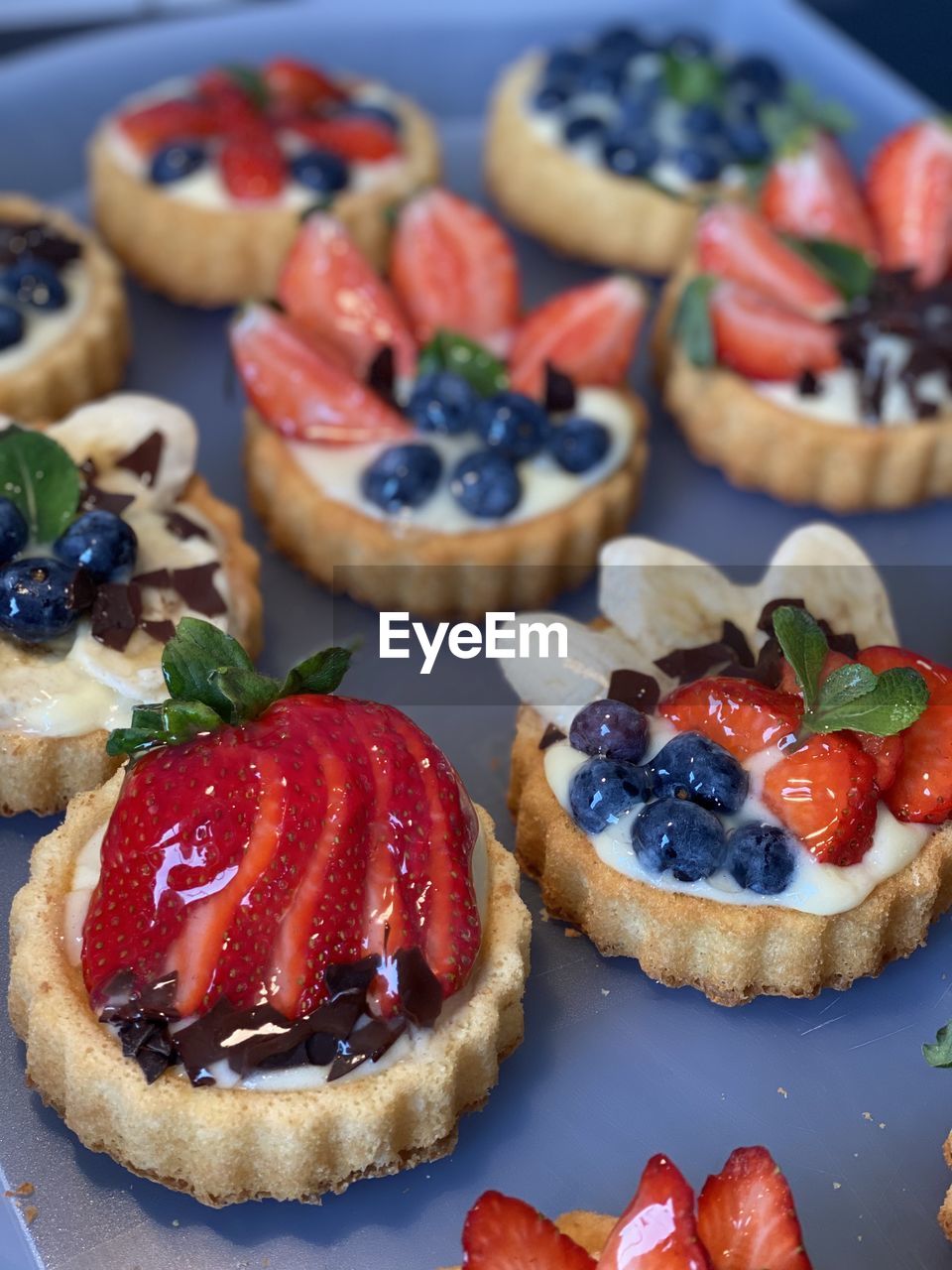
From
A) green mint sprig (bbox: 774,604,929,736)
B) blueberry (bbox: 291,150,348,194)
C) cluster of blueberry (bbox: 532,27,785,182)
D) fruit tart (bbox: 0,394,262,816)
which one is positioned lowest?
fruit tart (bbox: 0,394,262,816)

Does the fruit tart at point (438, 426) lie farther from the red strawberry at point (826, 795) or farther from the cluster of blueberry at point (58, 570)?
the red strawberry at point (826, 795)

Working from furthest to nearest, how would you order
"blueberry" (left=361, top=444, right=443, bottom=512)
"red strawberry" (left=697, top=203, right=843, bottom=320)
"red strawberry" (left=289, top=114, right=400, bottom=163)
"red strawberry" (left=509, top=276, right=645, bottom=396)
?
"red strawberry" (left=289, top=114, right=400, bottom=163), "red strawberry" (left=697, top=203, right=843, bottom=320), "red strawberry" (left=509, top=276, right=645, bottom=396), "blueberry" (left=361, top=444, right=443, bottom=512)

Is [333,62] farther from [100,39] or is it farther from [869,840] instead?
[869,840]

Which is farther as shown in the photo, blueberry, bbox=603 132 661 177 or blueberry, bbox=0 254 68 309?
blueberry, bbox=603 132 661 177

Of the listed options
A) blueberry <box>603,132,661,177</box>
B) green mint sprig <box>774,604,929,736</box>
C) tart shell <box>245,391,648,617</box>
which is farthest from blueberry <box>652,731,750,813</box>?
blueberry <box>603,132,661,177</box>

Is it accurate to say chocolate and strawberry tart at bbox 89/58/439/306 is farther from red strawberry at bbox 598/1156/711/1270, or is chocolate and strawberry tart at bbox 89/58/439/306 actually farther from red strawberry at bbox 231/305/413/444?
red strawberry at bbox 598/1156/711/1270

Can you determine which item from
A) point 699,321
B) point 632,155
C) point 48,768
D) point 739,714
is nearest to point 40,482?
point 48,768
